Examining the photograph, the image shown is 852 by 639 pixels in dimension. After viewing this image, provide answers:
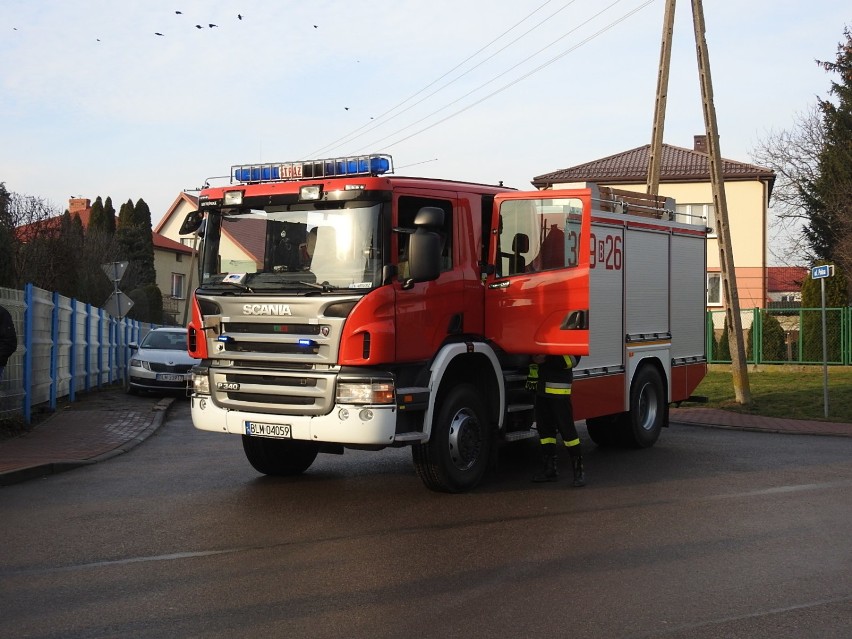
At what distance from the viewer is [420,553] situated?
6777 millimetres

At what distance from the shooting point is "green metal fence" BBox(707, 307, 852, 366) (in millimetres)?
28141

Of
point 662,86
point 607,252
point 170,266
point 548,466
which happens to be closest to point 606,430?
point 607,252

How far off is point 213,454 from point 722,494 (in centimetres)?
584

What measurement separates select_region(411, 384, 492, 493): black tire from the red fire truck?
0.02 m

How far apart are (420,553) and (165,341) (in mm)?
16088

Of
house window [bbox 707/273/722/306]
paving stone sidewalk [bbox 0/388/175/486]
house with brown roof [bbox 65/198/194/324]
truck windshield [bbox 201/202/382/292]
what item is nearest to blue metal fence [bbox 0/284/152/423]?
paving stone sidewalk [bbox 0/388/175/486]

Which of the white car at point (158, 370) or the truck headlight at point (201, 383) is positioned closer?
the truck headlight at point (201, 383)

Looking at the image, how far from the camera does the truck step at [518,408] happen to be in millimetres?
9688

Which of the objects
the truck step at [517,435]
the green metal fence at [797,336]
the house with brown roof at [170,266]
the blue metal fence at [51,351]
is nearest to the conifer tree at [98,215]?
the house with brown roof at [170,266]

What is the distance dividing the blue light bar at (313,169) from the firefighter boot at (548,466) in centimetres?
312

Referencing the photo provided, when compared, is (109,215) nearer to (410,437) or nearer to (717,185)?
(717,185)

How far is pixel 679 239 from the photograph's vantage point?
12.6 meters

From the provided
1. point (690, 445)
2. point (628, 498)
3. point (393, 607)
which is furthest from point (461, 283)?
point (690, 445)

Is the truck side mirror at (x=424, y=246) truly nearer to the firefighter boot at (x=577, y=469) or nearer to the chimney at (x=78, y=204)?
the firefighter boot at (x=577, y=469)
